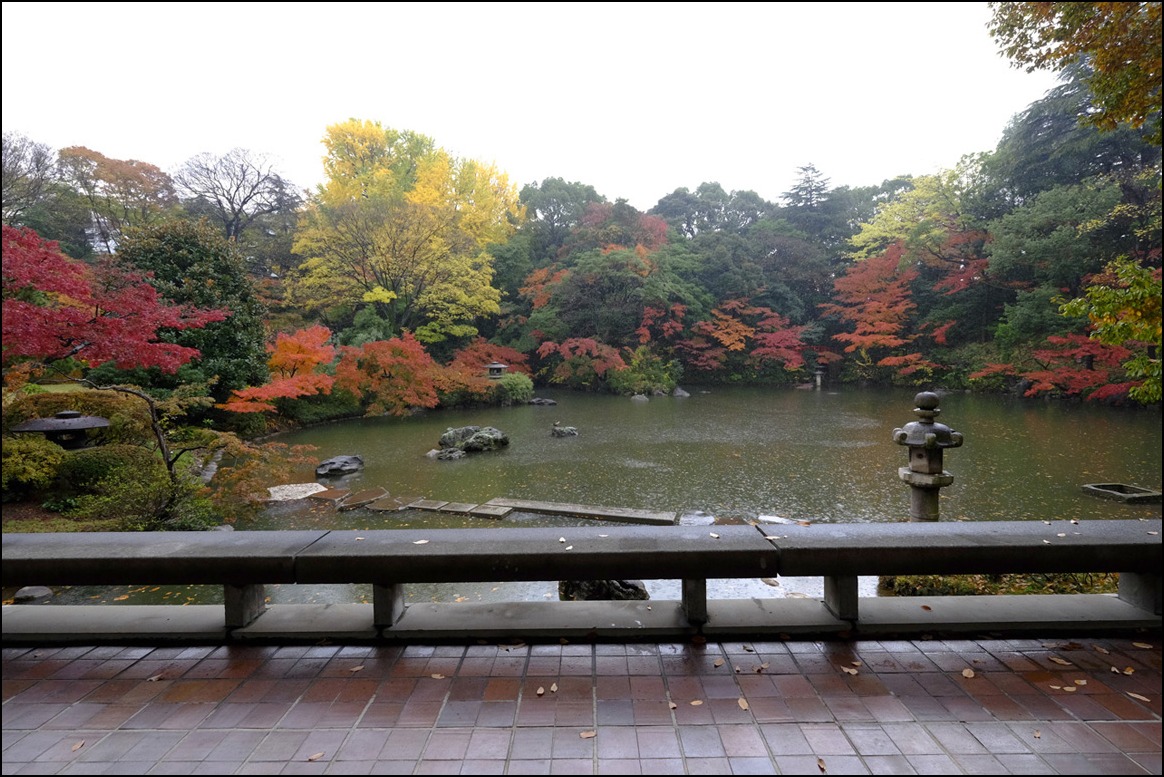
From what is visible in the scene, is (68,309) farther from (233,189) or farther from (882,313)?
(882,313)

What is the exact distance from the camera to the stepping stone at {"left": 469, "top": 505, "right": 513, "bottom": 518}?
5724mm

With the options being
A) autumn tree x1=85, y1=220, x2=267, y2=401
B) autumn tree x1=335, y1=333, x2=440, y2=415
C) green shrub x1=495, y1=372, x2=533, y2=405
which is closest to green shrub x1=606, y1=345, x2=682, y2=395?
green shrub x1=495, y1=372, x2=533, y2=405

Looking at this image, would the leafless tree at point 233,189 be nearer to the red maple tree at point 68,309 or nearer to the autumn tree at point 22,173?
the red maple tree at point 68,309

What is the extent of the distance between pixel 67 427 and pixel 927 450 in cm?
753

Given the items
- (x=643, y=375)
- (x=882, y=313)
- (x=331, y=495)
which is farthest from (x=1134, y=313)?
(x=643, y=375)

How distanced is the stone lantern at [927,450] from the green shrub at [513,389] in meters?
12.3

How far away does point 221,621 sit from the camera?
2.14 m

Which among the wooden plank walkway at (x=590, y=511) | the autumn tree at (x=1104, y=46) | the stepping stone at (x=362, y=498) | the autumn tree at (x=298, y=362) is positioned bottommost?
the wooden plank walkway at (x=590, y=511)

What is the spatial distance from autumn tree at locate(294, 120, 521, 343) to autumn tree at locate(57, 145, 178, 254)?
16.9 feet

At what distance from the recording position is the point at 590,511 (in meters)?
5.73

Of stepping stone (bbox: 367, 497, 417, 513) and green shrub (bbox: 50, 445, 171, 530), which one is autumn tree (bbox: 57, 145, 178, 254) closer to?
green shrub (bbox: 50, 445, 171, 530)

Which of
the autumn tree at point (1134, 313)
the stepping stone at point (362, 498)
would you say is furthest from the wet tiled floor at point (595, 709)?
the stepping stone at point (362, 498)

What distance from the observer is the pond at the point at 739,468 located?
5434mm

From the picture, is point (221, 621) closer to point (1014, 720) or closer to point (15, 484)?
point (1014, 720)
